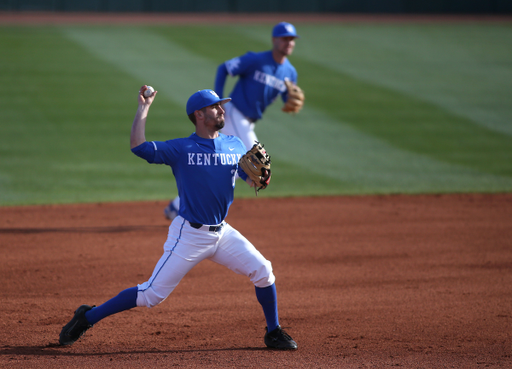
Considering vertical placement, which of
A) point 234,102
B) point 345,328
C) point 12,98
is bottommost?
point 12,98

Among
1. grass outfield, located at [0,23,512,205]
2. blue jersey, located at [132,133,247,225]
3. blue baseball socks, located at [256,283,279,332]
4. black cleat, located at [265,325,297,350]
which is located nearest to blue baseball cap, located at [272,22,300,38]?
grass outfield, located at [0,23,512,205]

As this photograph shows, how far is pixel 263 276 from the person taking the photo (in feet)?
14.9

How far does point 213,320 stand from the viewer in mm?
5230

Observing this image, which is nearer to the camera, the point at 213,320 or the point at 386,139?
the point at 213,320

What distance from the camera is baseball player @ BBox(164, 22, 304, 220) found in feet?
25.0

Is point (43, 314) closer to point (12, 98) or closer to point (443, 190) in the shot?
point (443, 190)

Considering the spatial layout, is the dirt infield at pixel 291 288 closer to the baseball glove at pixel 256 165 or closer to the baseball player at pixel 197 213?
the baseball player at pixel 197 213

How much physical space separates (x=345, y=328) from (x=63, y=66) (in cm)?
1562

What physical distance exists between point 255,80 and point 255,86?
0.26 feet

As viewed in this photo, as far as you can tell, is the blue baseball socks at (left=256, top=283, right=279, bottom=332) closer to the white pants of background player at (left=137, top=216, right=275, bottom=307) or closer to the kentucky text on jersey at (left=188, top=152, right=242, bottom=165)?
the white pants of background player at (left=137, top=216, right=275, bottom=307)

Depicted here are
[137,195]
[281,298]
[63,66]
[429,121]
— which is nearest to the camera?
[281,298]

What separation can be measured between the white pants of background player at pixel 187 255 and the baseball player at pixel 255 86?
3261 mm

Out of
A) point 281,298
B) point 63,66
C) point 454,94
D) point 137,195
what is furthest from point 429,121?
point 63,66

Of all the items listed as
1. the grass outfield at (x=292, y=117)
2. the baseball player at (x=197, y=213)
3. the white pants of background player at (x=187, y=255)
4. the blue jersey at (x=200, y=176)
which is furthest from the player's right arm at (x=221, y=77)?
the white pants of background player at (x=187, y=255)
